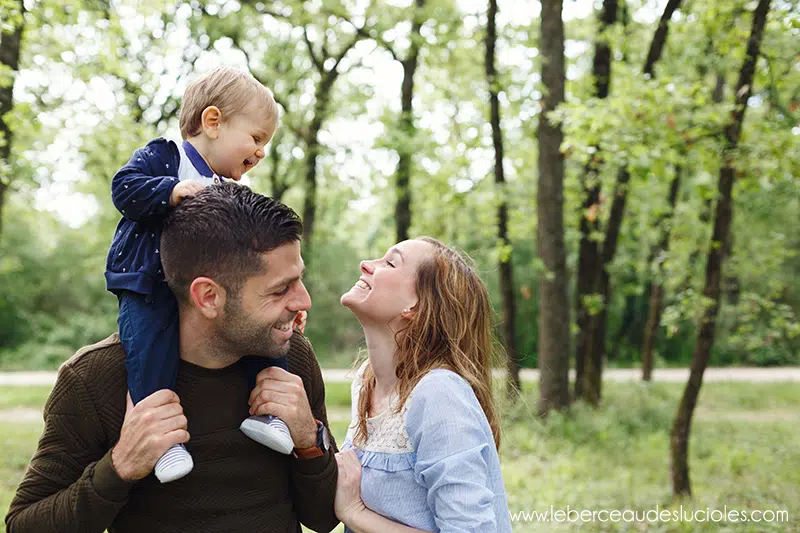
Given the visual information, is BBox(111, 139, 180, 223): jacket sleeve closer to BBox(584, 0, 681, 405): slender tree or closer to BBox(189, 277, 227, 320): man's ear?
BBox(189, 277, 227, 320): man's ear

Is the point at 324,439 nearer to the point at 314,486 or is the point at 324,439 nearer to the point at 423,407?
the point at 314,486

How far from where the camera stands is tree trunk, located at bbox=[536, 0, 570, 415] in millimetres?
10281

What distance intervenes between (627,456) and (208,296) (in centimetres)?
912

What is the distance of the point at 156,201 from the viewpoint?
229 centimetres

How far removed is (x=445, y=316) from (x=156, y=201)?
973 mm

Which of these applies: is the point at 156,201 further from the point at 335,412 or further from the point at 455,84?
the point at 455,84

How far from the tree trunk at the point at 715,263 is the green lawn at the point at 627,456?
54 cm

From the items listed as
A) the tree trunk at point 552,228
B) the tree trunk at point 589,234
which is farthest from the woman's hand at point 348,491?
the tree trunk at point 589,234

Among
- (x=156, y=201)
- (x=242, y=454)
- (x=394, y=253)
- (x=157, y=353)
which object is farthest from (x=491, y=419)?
(x=156, y=201)

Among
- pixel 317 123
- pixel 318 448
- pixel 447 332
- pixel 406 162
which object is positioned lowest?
pixel 318 448

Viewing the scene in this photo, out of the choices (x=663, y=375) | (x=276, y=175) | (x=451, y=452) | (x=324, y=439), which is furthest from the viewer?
(x=663, y=375)

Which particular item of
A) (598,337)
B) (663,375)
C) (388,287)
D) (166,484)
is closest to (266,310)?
(388,287)

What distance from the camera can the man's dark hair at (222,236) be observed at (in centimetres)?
217

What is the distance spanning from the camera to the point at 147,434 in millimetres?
2035
